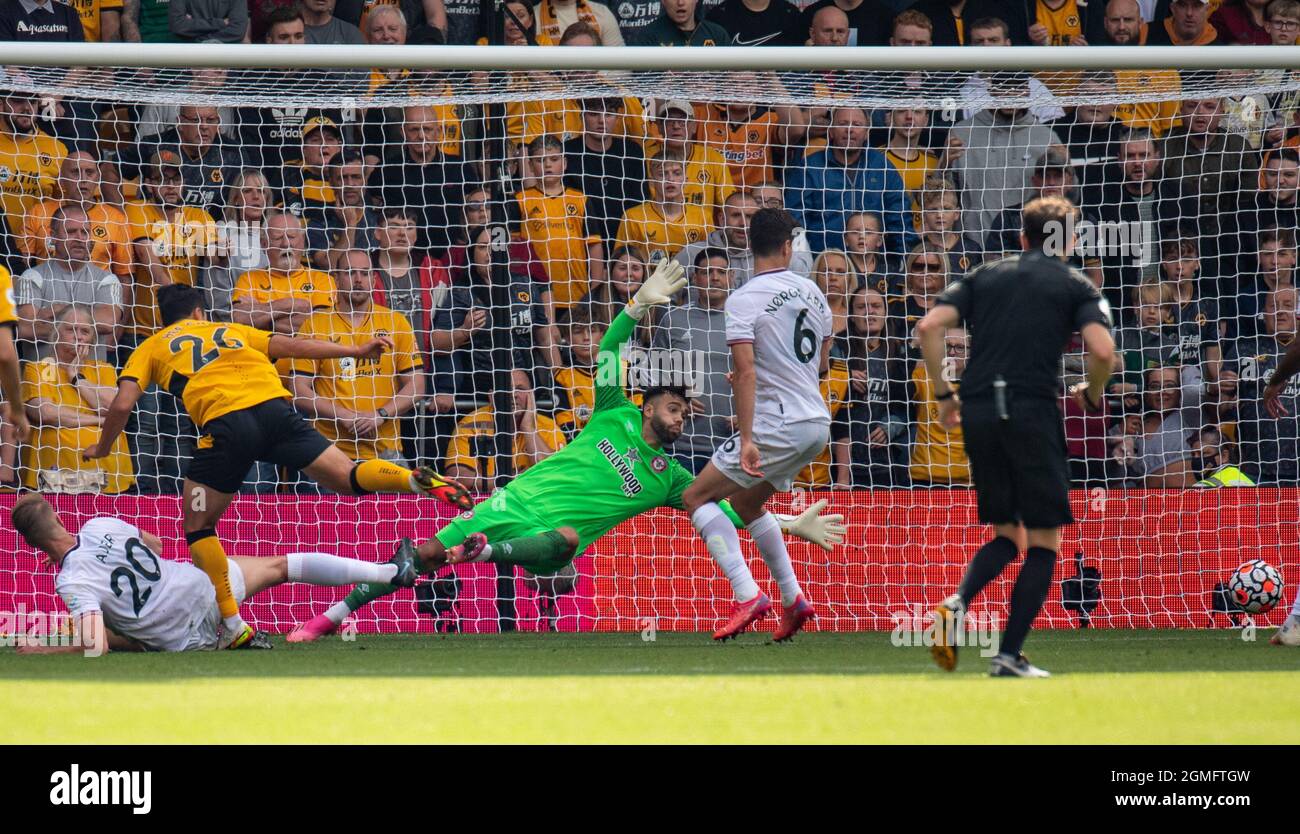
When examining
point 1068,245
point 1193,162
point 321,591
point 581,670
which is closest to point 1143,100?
point 1193,162

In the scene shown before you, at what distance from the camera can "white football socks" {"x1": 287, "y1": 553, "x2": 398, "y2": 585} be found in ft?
26.1

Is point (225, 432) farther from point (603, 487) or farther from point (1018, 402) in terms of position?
point (1018, 402)

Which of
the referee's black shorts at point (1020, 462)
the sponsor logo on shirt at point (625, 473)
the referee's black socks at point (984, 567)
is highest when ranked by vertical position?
the referee's black shorts at point (1020, 462)

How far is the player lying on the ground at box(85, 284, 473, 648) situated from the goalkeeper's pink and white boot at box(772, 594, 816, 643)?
168 centimetres

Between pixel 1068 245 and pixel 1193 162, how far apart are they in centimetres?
361

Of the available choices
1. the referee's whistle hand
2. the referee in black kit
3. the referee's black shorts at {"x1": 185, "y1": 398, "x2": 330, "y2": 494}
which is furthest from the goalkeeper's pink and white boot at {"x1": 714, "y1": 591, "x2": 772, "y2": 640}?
the referee's black shorts at {"x1": 185, "y1": 398, "x2": 330, "y2": 494}

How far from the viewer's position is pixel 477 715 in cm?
477

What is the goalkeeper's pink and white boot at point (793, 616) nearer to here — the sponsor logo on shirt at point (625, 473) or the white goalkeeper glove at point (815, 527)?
the white goalkeeper glove at point (815, 527)

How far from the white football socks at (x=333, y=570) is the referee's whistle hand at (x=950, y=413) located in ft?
10.5

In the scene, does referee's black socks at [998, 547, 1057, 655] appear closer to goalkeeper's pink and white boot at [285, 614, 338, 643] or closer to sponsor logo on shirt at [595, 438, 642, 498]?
sponsor logo on shirt at [595, 438, 642, 498]

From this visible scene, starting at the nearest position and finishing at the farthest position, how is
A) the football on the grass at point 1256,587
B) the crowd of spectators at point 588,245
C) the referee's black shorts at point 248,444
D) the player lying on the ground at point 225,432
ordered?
the player lying on the ground at point 225,432, the referee's black shorts at point 248,444, the football on the grass at point 1256,587, the crowd of spectators at point 588,245

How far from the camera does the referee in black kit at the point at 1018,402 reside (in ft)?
18.8

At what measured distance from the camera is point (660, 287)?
26.4 ft

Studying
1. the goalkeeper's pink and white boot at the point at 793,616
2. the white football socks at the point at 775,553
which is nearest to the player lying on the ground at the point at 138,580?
the white football socks at the point at 775,553
